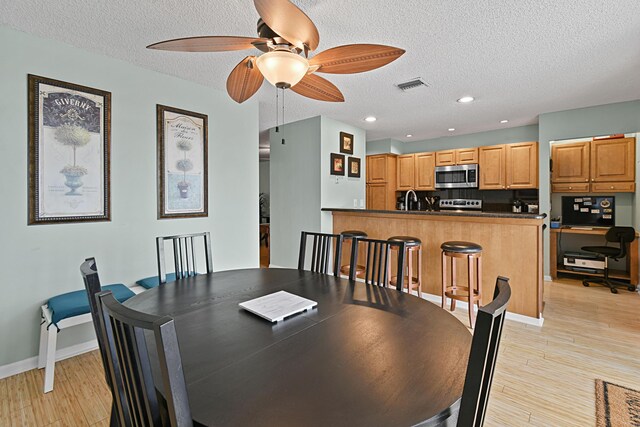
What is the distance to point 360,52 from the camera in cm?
159

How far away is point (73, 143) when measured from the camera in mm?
2367

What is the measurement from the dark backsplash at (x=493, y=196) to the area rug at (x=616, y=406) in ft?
12.5

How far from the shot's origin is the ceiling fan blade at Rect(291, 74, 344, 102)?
1.95m

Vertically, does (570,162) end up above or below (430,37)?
below

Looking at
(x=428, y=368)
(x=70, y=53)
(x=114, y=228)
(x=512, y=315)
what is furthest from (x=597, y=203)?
(x=70, y=53)

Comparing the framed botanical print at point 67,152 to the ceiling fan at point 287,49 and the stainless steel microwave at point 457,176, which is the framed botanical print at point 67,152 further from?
the stainless steel microwave at point 457,176

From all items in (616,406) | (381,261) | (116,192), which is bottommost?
(616,406)

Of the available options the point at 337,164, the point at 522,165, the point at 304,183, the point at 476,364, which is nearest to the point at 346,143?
the point at 337,164

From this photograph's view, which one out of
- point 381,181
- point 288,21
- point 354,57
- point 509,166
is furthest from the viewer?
point 381,181

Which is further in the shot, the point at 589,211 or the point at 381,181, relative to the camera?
the point at 381,181

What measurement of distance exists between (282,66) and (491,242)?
111 inches

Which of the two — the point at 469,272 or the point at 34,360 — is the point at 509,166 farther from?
the point at 34,360

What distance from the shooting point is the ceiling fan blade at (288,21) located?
1229mm

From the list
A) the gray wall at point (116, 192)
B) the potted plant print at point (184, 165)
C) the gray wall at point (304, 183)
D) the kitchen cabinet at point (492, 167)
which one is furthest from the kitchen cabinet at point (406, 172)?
the potted plant print at point (184, 165)
